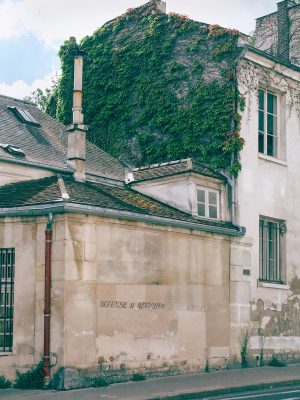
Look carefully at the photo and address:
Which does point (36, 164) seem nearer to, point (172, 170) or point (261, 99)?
point (172, 170)

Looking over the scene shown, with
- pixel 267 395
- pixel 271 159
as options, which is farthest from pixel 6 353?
pixel 271 159

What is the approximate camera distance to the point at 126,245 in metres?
17.0

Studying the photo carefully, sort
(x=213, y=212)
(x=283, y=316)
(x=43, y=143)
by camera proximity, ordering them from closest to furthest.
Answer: (x=213, y=212)
(x=43, y=143)
(x=283, y=316)

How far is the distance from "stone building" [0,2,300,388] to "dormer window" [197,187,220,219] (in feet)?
0.14

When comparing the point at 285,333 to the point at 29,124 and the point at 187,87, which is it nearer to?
the point at 187,87

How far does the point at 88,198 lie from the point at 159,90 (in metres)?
7.37

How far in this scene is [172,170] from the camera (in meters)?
20.3

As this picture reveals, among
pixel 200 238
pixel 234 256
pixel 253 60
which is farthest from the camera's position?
pixel 253 60

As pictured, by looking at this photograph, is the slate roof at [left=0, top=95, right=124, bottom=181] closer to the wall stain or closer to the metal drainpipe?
the metal drainpipe

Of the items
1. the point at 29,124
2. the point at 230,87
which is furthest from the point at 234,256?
the point at 29,124

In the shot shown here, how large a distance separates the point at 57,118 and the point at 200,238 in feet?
31.1

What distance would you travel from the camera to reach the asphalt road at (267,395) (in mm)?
14188

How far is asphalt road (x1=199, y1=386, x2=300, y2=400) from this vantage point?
1419 centimetres

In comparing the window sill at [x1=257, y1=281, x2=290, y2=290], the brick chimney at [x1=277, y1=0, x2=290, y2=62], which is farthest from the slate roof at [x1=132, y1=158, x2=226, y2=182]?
the brick chimney at [x1=277, y1=0, x2=290, y2=62]
